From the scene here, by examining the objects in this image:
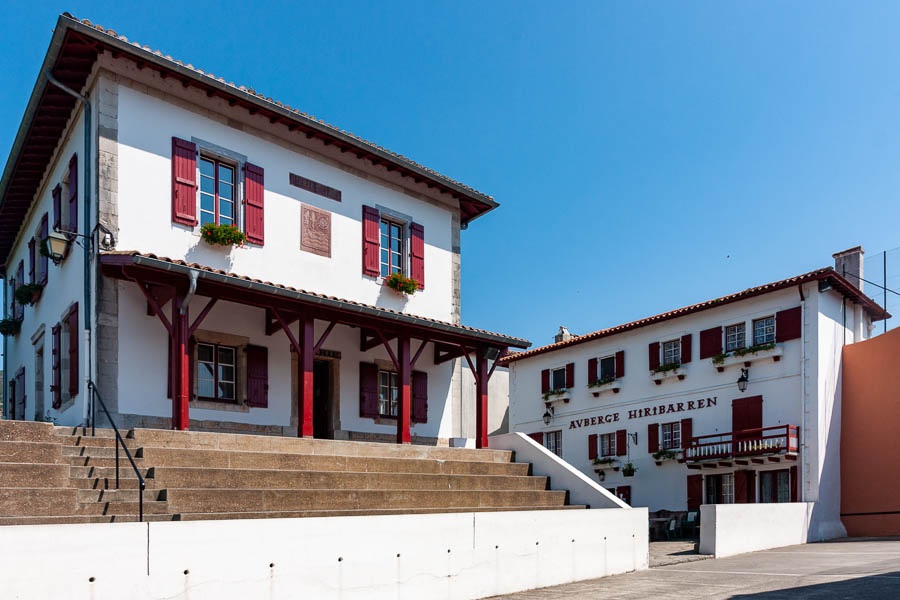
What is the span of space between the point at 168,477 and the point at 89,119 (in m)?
6.42

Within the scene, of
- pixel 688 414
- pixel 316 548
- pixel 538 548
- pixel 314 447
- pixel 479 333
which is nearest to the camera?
pixel 316 548

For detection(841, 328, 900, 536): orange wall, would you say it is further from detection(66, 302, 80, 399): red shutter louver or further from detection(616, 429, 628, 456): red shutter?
detection(66, 302, 80, 399): red shutter louver

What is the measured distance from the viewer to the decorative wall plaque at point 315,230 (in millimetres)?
15312

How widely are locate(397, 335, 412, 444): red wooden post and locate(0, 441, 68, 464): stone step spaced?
7.36 m

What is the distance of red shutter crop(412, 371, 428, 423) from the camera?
1688 cm

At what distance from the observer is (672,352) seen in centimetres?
2614

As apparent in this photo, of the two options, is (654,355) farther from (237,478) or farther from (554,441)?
(237,478)

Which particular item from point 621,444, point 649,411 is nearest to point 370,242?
point 649,411

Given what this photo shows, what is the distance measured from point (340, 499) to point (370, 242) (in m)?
6.90

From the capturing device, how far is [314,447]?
12125mm

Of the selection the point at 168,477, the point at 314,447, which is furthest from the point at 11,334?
the point at 168,477

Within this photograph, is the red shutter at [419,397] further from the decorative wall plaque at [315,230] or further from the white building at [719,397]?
the white building at [719,397]

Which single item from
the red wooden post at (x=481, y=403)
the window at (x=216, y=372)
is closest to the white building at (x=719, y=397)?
the red wooden post at (x=481, y=403)

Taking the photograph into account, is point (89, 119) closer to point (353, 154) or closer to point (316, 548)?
point (353, 154)
